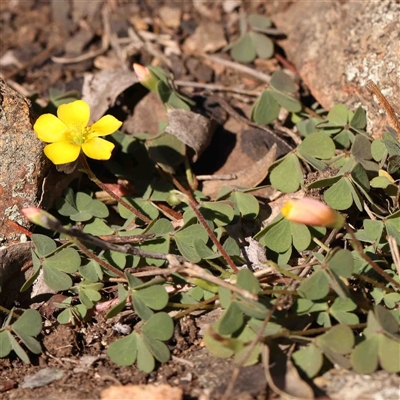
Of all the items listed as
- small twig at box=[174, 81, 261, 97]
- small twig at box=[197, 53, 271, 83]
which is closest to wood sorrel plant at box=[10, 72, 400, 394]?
small twig at box=[174, 81, 261, 97]

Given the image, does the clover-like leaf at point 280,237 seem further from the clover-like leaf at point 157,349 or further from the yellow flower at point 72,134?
the yellow flower at point 72,134

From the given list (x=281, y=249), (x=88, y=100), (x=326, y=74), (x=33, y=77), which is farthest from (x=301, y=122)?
(x=33, y=77)

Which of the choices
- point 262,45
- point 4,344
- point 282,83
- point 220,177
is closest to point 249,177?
point 220,177

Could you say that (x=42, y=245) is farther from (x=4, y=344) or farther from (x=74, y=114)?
(x=74, y=114)

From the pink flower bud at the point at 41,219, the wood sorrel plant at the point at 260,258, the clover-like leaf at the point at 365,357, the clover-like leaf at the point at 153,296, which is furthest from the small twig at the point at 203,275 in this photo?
the pink flower bud at the point at 41,219

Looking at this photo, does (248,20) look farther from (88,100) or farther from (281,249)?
(281,249)

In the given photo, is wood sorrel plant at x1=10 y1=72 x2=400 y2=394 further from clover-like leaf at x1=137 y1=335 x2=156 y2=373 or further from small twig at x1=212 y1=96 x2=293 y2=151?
small twig at x1=212 y1=96 x2=293 y2=151

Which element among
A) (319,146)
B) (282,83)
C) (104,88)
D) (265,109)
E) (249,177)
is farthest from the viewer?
(104,88)

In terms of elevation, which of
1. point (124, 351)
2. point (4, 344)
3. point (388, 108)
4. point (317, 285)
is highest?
point (388, 108)
